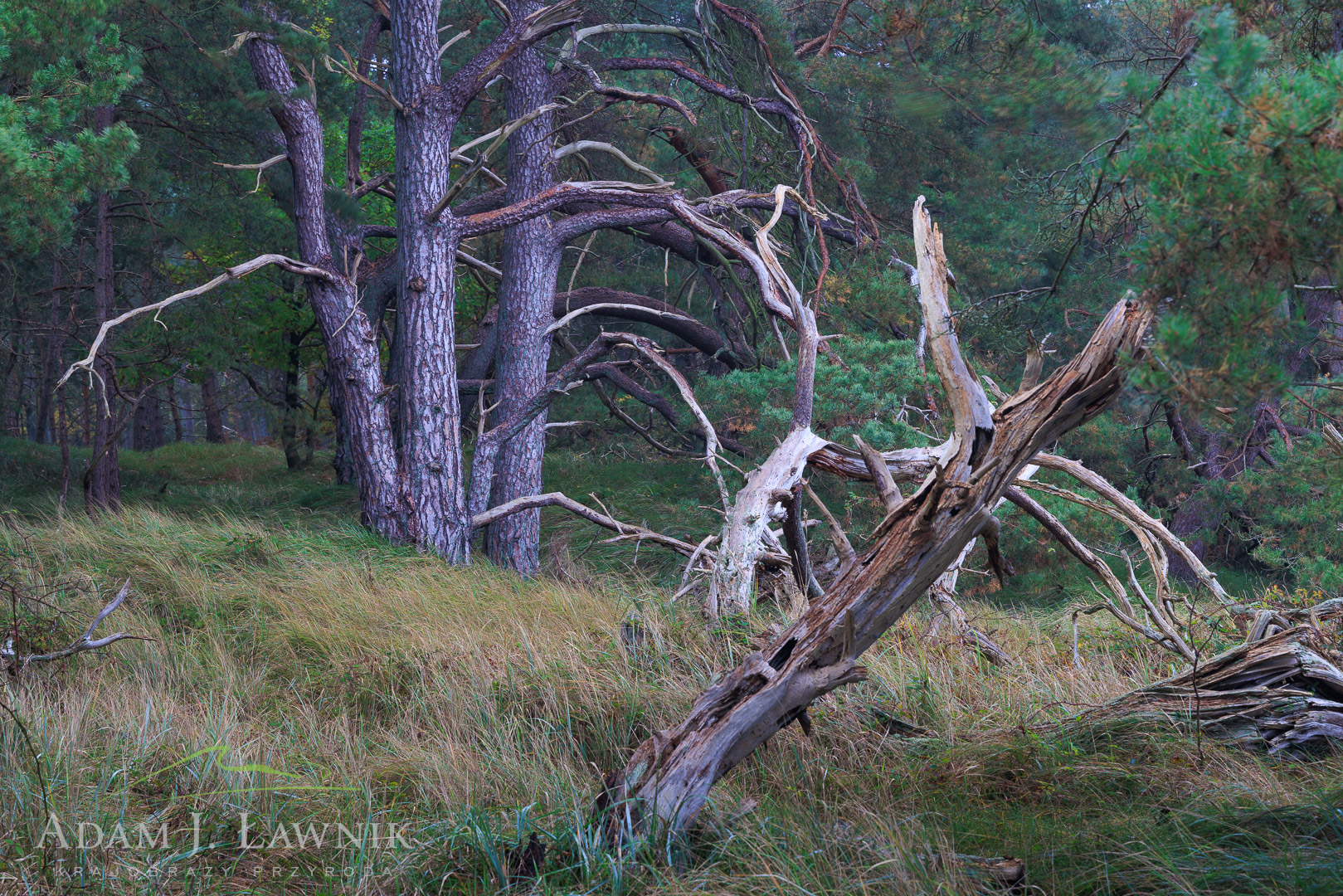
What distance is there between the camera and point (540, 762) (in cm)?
345

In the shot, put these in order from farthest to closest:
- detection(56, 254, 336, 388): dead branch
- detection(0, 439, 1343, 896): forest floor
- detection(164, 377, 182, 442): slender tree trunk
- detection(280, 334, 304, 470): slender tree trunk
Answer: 1. detection(164, 377, 182, 442): slender tree trunk
2. detection(280, 334, 304, 470): slender tree trunk
3. detection(56, 254, 336, 388): dead branch
4. detection(0, 439, 1343, 896): forest floor

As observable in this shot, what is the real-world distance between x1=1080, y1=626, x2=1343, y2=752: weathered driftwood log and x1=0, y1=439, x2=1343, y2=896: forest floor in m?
0.10

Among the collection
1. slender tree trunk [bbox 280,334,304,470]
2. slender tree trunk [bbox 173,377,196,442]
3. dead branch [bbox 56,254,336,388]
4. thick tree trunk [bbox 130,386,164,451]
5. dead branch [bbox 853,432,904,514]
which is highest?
dead branch [bbox 56,254,336,388]

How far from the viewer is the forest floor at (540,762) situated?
2660 millimetres

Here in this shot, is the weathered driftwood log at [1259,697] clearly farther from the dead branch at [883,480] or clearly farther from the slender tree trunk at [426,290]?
the slender tree trunk at [426,290]

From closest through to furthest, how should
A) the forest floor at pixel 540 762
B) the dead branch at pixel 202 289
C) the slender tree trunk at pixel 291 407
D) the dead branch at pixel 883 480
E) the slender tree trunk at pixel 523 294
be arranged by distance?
the forest floor at pixel 540 762, the dead branch at pixel 883 480, the dead branch at pixel 202 289, the slender tree trunk at pixel 523 294, the slender tree trunk at pixel 291 407

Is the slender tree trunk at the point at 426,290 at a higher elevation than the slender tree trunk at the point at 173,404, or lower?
higher

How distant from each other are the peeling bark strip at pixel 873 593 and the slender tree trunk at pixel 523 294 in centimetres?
626

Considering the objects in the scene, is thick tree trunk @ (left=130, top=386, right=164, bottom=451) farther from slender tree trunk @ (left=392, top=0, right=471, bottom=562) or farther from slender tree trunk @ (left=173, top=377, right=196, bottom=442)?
slender tree trunk @ (left=392, top=0, right=471, bottom=562)

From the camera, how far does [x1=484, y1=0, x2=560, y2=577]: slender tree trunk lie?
29.2ft

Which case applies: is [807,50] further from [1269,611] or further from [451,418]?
[1269,611]

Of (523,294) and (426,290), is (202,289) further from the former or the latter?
(523,294)

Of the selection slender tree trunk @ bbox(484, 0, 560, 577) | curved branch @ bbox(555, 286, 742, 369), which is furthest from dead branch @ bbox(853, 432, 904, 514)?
curved branch @ bbox(555, 286, 742, 369)

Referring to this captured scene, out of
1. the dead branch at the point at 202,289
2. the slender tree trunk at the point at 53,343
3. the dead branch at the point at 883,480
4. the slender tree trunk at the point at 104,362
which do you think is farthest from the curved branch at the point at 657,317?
the dead branch at the point at 883,480
